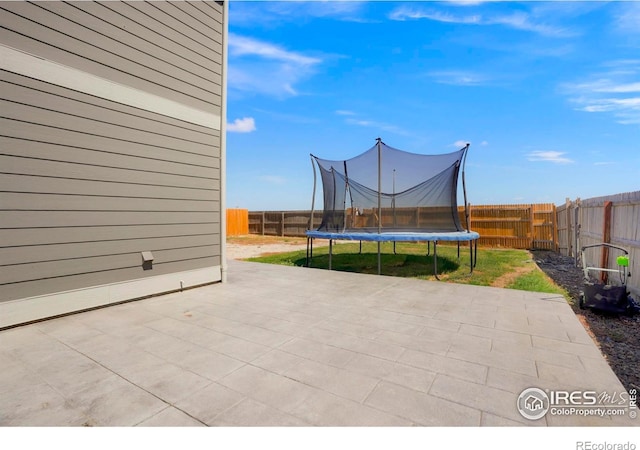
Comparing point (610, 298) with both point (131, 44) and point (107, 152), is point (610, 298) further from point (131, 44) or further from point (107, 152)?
point (131, 44)

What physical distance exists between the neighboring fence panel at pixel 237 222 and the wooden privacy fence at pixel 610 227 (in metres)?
14.6

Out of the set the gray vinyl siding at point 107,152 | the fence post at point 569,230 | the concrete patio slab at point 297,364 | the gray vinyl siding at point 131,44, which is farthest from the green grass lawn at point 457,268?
the gray vinyl siding at point 131,44

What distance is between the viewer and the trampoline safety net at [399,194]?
Answer: 679cm

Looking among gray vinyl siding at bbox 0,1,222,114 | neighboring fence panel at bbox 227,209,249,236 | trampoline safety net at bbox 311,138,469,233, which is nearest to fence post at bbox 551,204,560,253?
trampoline safety net at bbox 311,138,469,233

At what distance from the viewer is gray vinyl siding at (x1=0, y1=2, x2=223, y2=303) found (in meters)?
2.66

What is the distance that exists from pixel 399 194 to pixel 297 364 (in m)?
5.83

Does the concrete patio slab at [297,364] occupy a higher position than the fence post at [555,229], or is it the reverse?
the fence post at [555,229]

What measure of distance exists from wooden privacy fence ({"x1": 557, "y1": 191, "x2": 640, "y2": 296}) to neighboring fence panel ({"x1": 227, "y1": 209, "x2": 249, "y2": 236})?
1458 cm

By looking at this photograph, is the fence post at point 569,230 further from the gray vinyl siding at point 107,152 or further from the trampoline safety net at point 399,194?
the gray vinyl siding at point 107,152

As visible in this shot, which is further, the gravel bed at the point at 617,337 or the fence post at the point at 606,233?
the fence post at the point at 606,233

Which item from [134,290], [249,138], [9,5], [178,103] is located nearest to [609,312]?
[134,290]

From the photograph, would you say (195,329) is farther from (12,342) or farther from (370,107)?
(370,107)

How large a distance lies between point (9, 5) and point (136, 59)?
1047 mm

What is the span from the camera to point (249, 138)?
11.8 m
